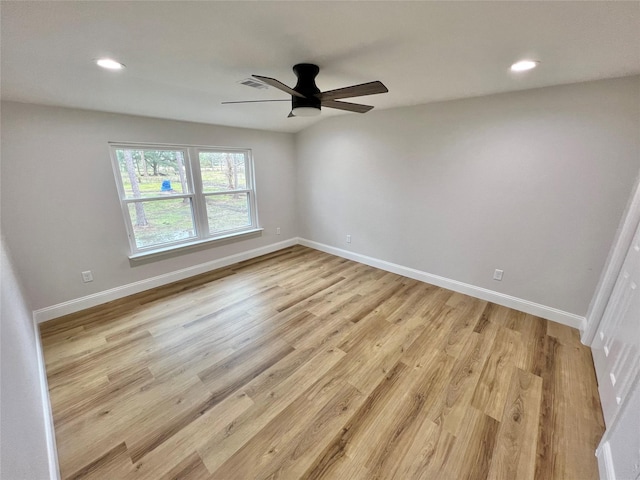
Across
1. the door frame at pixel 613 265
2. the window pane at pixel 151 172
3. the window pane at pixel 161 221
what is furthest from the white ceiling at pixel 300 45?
the window pane at pixel 161 221

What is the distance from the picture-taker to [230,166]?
151 inches

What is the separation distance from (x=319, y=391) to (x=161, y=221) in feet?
9.46

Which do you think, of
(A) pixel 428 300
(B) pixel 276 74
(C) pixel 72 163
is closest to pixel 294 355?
(A) pixel 428 300

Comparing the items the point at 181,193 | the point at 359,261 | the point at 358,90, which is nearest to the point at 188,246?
the point at 181,193

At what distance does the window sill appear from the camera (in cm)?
309

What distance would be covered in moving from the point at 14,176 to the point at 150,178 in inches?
42.7

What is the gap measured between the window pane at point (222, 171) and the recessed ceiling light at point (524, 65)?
3.35 m

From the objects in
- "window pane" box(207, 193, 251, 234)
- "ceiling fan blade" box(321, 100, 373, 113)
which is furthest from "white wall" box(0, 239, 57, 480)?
"window pane" box(207, 193, 251, 234)

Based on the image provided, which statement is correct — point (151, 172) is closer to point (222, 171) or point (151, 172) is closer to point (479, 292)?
point (222, 171)

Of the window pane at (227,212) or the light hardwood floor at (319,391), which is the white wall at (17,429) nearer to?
the light hardwood floor at (319,391)

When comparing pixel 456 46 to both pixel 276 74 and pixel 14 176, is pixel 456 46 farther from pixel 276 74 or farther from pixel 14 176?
pixel 14 176

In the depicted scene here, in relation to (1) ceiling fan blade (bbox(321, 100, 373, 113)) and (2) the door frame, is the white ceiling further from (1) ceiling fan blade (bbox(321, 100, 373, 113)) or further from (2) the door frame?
(2) the door frame

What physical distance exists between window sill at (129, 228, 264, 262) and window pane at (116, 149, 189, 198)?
696mm

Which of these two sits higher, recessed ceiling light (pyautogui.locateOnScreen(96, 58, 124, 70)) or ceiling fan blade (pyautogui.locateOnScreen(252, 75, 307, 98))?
recessed ceiling light (pyautogui.locateOnScreen(96, 58, 124, 70))
